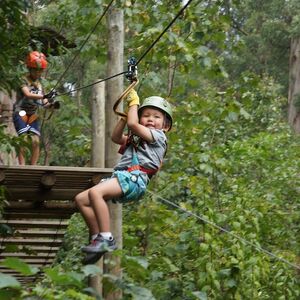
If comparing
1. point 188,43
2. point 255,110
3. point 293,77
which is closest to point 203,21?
point 188,43

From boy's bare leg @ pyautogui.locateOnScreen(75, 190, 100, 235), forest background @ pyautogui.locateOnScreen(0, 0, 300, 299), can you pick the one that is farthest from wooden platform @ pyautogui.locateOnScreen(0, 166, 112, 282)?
boy's bare leg @ pyautogui.locateOnScreen(75, 190, 100, 235)

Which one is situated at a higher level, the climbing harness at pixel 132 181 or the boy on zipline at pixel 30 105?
the boy on zipline at pixel 30 105

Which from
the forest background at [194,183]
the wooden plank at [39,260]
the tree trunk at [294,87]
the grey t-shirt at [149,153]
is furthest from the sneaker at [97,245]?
the tree trunk at [294,87]

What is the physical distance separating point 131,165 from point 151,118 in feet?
1.11

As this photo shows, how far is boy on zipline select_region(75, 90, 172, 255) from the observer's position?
13.8ft

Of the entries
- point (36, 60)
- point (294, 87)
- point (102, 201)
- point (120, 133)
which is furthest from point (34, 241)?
point (294, 87)

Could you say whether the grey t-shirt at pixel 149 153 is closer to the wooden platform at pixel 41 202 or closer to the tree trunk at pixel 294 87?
the wooden platform at pixel 41 202

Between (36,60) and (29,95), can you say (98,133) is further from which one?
(36,60)

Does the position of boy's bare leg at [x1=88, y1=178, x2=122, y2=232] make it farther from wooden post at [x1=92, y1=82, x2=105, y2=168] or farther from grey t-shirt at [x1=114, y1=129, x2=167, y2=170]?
wooden post at [x1=92, y1=82, x2=105, y2=168]

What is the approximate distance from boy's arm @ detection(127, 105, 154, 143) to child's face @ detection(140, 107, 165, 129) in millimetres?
130

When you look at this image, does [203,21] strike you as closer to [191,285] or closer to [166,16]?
[166,16]

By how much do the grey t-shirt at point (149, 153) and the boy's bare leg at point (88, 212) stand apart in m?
0.31

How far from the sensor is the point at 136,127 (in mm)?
4340

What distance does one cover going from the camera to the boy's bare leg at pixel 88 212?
4.27 meters
